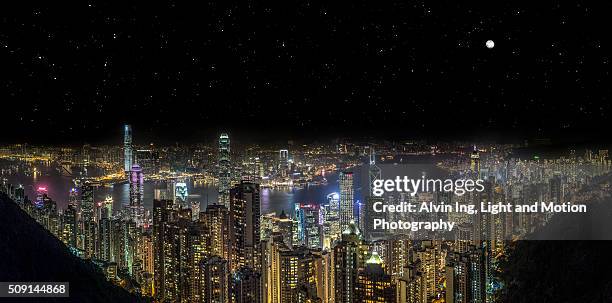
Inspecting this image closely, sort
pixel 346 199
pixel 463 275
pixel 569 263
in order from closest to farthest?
pixel 569 263, pixel 463 275, pixel 346 199

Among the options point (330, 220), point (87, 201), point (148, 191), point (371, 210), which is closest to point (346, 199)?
point (330, 220)


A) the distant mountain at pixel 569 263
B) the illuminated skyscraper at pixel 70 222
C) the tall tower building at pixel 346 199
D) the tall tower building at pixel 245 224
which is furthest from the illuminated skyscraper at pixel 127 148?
the distant mountain at pixel 569 263

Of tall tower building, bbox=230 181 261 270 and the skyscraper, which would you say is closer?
the skyscraper

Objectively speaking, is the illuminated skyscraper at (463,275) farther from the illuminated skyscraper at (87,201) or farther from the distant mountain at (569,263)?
the illuminated skyscraper at (87,201)

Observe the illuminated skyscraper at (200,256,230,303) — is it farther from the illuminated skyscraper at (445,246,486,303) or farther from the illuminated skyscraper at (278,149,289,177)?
the illuminated skyscraper at (445,246,486,303)

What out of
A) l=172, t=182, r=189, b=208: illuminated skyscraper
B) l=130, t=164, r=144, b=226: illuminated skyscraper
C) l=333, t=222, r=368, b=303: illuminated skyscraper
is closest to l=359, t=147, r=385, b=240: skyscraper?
l=333, t=222, r=368, b=303: illuminated skyscraper

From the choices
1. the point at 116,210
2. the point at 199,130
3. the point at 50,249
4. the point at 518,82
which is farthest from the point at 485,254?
the point at 116,210

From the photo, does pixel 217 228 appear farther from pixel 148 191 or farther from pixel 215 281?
pixel 148 191
